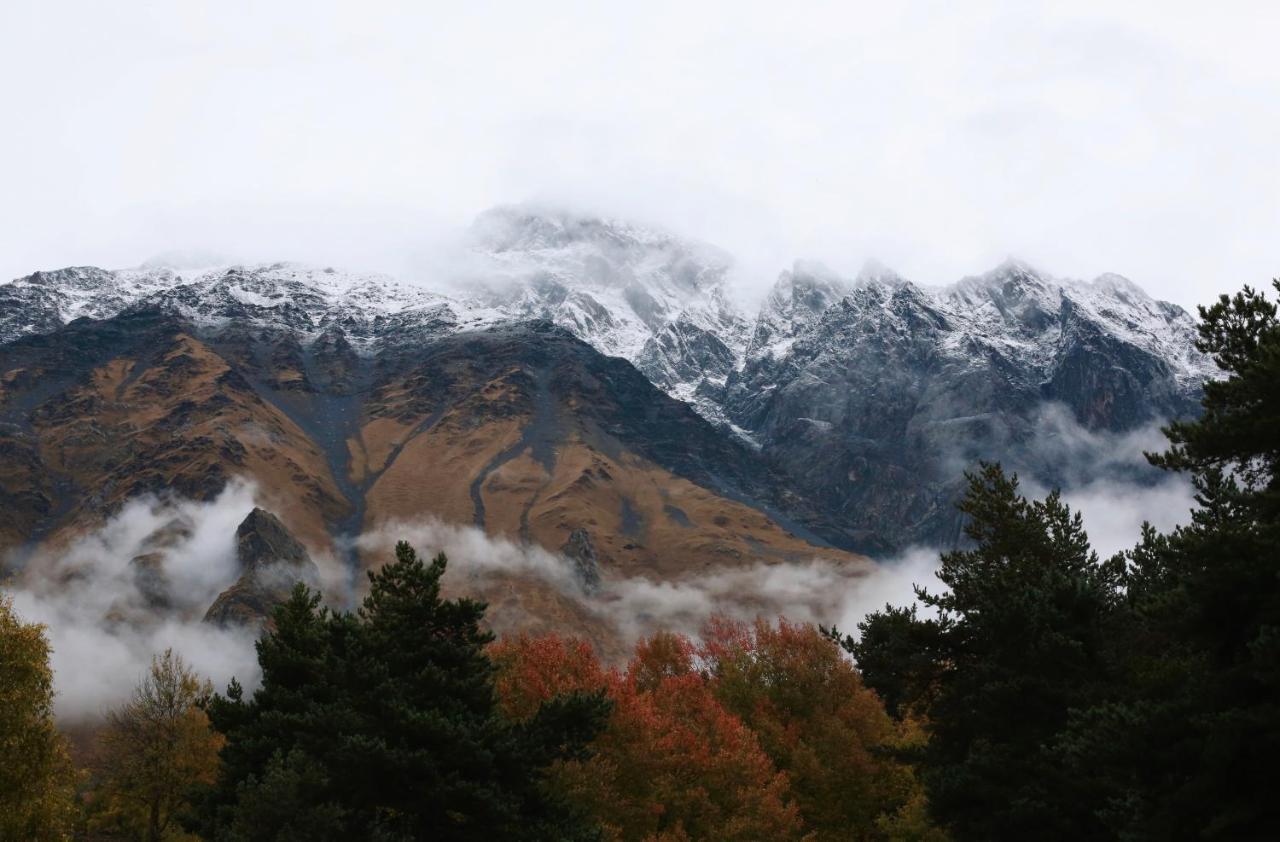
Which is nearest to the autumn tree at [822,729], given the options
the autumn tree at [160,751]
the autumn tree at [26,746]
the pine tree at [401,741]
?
the pine tree at [401,741]

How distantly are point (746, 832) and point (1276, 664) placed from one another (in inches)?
1207

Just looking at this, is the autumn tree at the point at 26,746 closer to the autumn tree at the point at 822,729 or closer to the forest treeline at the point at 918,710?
the forest treeline at the point at 918,710

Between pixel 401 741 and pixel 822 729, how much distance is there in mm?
35118

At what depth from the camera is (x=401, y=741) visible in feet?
89.7

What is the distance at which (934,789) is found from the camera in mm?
30469

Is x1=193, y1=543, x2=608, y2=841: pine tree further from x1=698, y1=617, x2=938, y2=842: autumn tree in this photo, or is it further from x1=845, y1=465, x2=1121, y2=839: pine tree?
x1=698, y1=617, x2=938, y2=842: autumn tree

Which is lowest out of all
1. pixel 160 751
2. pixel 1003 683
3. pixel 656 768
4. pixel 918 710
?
pixel 160 751

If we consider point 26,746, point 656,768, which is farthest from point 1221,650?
point 26,746

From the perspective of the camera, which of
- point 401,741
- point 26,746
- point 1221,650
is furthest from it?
point 26,746

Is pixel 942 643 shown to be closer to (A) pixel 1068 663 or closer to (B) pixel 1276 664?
(A) pixel 1068 663

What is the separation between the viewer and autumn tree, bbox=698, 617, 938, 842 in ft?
171

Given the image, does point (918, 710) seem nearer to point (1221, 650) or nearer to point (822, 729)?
point (1221, 650)

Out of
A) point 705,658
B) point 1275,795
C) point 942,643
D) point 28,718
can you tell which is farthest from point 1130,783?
point 705,658

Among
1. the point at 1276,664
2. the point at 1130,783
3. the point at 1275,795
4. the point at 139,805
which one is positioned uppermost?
the point at 1276,664
